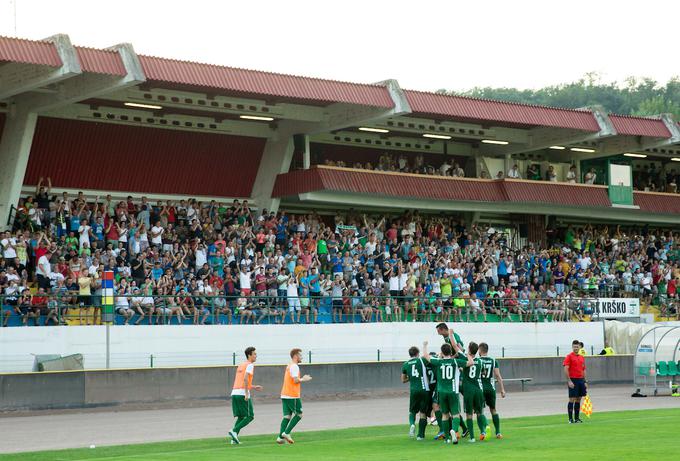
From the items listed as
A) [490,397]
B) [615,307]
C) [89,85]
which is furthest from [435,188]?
[490,397]

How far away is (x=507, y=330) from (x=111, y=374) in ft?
53.6

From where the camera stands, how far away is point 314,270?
38.9m

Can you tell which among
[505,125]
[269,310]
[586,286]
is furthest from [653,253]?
[269,310]

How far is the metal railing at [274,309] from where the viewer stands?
31.4m

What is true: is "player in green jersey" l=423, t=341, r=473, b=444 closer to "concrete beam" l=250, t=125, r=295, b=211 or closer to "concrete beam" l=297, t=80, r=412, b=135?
"concrete beam" l=297, t=80, r=412, b=135

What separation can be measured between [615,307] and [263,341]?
662 inches

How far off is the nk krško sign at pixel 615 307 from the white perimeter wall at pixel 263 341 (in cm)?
165

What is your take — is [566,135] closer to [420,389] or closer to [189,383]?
[189,383]

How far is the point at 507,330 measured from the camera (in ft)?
135

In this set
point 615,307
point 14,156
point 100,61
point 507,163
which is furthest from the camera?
point 507,163

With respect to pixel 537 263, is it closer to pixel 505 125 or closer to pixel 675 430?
pixel 505 125

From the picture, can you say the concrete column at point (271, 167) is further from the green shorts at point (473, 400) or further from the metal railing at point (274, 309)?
the green shorts at point (473, 400)

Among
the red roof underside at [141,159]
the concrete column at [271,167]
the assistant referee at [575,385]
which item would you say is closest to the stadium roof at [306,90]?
the concrete column at [271,167]

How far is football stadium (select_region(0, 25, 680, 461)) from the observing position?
908 inches
